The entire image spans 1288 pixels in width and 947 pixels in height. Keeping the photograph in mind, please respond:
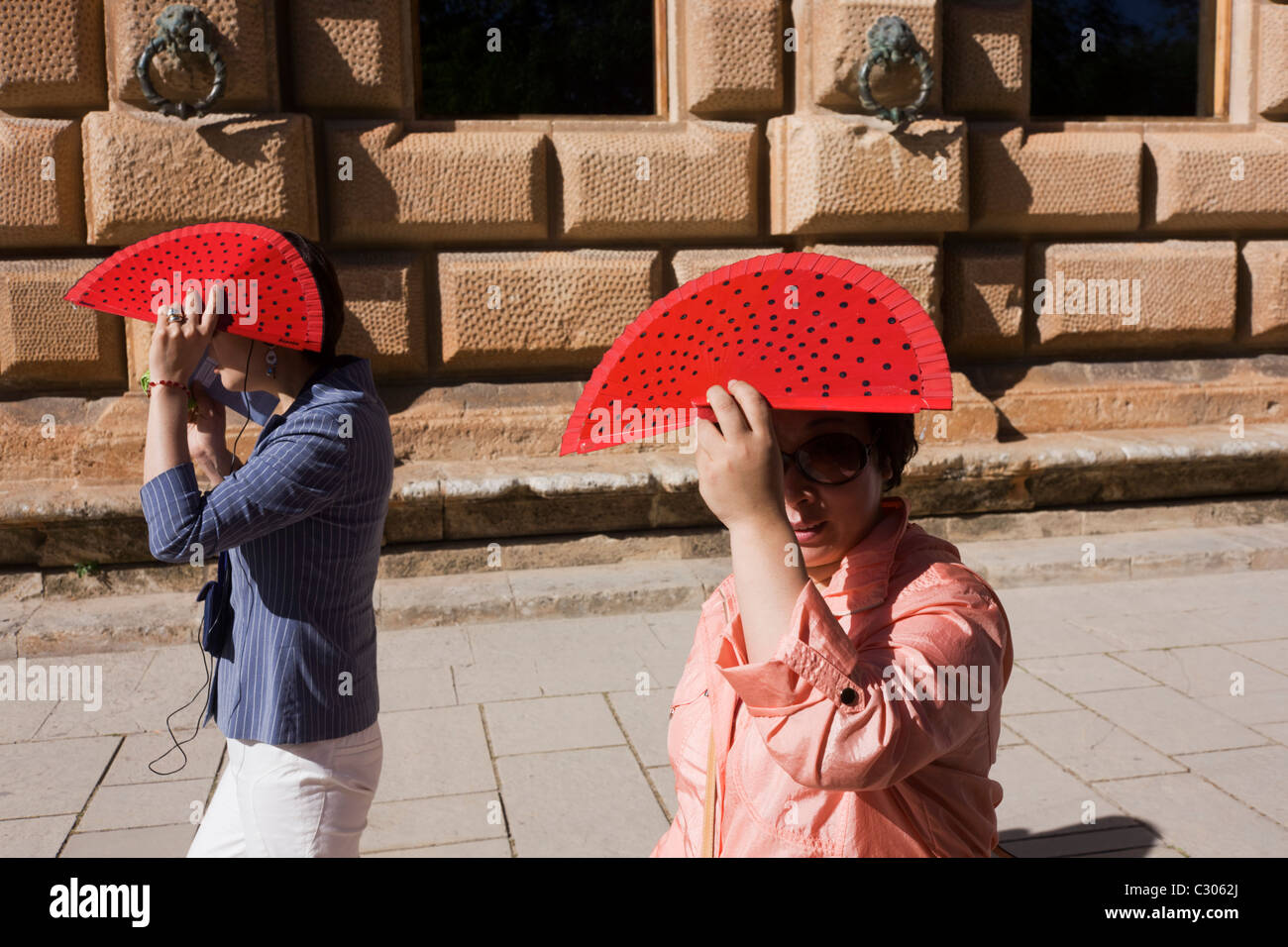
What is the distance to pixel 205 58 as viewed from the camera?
574 cm

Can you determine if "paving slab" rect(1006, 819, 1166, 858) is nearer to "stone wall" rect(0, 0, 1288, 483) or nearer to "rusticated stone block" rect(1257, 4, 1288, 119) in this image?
"stone wall" rect(0, 0, 1288, 483)

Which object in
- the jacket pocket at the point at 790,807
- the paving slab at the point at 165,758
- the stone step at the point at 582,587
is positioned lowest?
the paving slab at the point at 165,758

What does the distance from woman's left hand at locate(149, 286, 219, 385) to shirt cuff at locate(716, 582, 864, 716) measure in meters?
1.44

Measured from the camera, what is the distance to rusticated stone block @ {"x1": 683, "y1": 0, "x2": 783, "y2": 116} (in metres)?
6.35

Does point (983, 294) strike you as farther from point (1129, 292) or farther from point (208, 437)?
point (208, 437)

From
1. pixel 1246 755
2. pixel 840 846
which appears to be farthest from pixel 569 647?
pixel 840 846

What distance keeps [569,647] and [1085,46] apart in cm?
494

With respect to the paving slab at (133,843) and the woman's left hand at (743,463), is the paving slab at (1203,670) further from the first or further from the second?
the woman's left hand at (743,463)

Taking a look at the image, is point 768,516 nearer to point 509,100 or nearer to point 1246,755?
point 1246,755

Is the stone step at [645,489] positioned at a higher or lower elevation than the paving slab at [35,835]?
higher

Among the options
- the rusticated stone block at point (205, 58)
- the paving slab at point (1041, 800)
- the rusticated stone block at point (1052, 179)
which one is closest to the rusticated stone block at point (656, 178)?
the rusticated stone block at point (1052, 179)

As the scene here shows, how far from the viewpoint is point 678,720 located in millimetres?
1826

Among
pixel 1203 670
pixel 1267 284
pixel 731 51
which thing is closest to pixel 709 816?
pixel 1203 670

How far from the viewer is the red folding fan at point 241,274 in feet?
7.83
